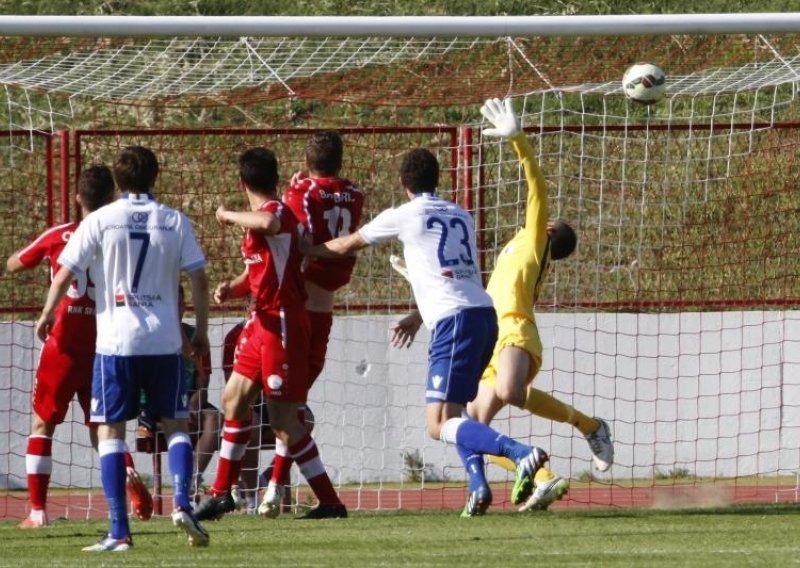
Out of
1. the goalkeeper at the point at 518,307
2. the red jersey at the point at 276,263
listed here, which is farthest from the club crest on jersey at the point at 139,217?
the goalkeeper at the point at 518,307

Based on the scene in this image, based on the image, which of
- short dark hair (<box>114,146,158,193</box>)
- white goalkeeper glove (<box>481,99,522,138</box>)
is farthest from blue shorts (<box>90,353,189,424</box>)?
white goalkeeper glove (<box>481,99,522,138</box>)

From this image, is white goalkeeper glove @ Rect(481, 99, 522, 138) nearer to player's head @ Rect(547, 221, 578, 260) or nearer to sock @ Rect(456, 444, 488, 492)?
player's head @ Rect(547, 221, 578, 260)

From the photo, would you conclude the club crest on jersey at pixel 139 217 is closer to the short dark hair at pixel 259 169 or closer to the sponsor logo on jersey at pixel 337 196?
the short dark hair at pixel 259 169

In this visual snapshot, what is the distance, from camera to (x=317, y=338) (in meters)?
9.51

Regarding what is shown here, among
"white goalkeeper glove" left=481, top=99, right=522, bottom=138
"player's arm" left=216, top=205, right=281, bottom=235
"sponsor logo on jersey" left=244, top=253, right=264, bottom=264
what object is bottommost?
"sponsor logo on jersey" left=244, top=253, right=264, bottom=264

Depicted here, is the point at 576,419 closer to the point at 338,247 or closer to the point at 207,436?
the point at 338,247

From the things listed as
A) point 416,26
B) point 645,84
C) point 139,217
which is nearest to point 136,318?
point 139,217

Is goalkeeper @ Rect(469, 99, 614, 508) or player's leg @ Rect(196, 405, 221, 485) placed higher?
goalkeeper @ Rect(469, 99, 614, 508)

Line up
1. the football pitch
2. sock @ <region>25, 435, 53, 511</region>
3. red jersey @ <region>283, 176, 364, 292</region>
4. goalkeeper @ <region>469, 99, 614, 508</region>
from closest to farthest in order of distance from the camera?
the football pitch, goalkeeper @ <region>469, 99, 614, 508</region>, sock @ <region>25, 435, 53, 511</region>, red jersey @ <region>283, 176, 364, 292</region>

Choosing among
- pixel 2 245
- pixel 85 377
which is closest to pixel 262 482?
pixel 85 377

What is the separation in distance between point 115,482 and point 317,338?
98.5 inches

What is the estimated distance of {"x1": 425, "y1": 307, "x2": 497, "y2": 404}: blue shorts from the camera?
8.64m

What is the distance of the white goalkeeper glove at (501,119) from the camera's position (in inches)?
348

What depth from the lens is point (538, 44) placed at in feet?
39.2
